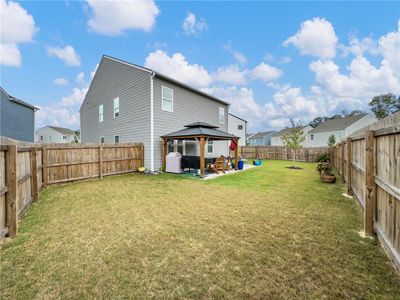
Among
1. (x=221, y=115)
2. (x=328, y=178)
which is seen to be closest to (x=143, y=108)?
(x=221, y=115)

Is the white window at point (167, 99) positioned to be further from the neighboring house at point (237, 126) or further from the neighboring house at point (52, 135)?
the neighboring house at point (52, 135)

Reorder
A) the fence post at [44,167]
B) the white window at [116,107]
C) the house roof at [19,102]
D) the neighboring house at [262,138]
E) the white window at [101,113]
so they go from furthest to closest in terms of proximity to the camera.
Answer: the neighboring house at [262,138], the house roof at [19,102], the white window at [101,113], the white window at [116,107], the fence post at [44,167]

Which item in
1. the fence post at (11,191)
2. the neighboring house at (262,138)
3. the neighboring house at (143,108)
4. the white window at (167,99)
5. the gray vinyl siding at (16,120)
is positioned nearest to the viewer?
the fence post at (11,191)

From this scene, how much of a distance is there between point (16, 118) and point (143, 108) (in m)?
15.1

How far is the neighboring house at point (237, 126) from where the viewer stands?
33.2 metres

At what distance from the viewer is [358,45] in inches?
411

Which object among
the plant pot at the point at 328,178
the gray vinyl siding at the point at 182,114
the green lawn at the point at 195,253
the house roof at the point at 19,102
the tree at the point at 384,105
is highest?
the tree at the point at 384,105

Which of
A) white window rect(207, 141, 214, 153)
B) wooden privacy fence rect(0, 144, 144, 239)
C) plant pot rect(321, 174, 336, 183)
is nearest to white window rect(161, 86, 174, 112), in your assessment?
wooden privacy fence rect(0, 144, 144, 239)

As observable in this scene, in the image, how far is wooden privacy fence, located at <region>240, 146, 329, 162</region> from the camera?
67.6 feet

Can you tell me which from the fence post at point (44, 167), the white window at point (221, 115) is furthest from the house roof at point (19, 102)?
the white window at point (221, 115)

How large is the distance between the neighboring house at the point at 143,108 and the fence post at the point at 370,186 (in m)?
9.95

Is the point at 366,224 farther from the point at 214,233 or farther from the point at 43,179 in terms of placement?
the point at 43,179

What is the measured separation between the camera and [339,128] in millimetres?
30766

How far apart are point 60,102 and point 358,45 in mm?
27087
